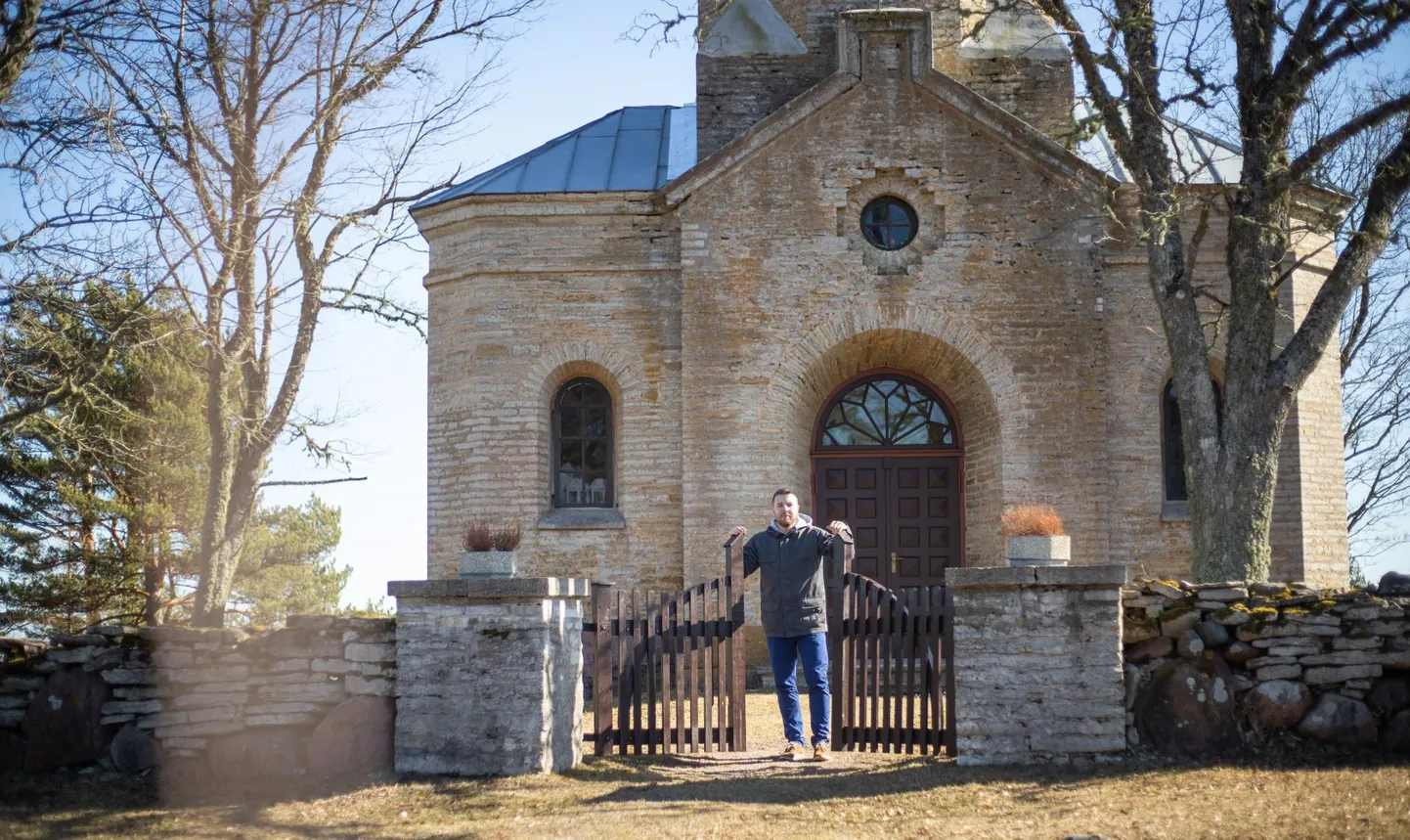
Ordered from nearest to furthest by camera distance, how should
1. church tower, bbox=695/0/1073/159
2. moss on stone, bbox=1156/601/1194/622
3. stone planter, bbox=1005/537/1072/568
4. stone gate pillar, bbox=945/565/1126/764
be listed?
stone gate pillar, bbox=945/565/1126/764
stone planter, bbox=1005/537/1072/568
moss on stone, bbox=1156/601/1194/622
church tower, bbox=695/0/1073/159

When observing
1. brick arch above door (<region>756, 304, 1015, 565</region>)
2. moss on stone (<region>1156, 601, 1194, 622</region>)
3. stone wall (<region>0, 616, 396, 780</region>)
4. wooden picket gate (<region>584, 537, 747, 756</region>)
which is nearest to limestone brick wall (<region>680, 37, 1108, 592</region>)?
brick arch above door (<region>756, 304, 1015, 565</region>)

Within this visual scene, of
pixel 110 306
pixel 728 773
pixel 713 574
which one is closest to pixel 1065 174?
pixel 713 574

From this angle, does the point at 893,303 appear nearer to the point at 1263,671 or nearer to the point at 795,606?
the point at 795,606

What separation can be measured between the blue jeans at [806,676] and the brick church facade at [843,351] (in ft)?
18.1

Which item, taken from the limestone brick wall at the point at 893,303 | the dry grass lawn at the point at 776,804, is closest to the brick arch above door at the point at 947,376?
the limestone brick wall at the point at 893,303

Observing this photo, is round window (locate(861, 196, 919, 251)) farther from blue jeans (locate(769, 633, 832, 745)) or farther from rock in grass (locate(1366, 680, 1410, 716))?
rock in grass (locate(1366, 680, 1410, 716))

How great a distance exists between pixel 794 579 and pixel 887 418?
7488mm

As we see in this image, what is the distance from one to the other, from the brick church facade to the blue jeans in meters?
5.51

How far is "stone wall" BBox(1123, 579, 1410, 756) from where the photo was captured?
8.68 metres

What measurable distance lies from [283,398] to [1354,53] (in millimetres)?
12276

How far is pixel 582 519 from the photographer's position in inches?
612

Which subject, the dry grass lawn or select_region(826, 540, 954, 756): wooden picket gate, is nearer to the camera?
the dry grass lawn

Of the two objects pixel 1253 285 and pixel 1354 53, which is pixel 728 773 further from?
pixel 1354 53

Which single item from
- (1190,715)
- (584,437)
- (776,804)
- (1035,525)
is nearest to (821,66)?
(584,437)
